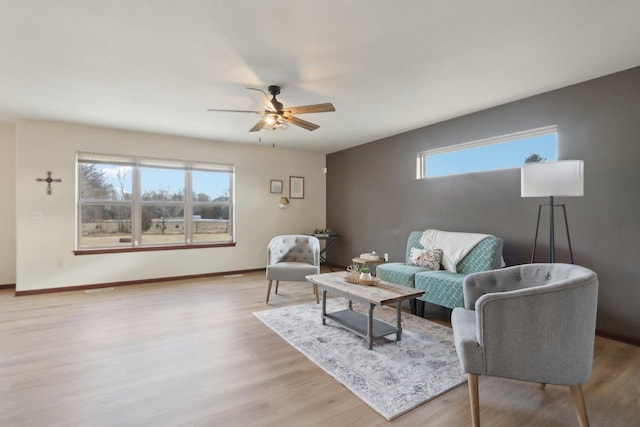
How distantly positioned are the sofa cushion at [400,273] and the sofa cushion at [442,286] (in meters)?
0.08

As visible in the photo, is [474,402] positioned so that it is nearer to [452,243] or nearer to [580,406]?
[580,406]

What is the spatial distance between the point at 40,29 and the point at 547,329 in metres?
3.76

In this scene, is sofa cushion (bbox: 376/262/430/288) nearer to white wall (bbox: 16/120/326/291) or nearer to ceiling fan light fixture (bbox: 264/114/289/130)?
ceiling fan light fixture (bbox: 264/114/289/130)

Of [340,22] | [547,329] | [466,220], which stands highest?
[340,22]

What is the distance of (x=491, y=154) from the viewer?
391 cm

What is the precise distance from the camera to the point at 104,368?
7.71 ft

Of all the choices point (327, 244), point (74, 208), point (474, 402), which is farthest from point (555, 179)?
point (74, 208)

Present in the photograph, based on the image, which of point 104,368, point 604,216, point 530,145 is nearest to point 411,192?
point 530,145

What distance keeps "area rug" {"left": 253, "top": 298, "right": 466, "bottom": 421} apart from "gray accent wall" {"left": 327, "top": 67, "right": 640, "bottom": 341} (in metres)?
1.55

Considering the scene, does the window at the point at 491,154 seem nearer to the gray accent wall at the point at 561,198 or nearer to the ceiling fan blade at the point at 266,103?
the gray accent wall at the point at 561,198

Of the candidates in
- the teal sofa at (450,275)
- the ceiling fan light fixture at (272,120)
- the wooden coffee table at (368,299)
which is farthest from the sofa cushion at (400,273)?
the ceiling fan light fixture at (272,120)

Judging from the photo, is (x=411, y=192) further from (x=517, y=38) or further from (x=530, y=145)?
(x=517, y=38)

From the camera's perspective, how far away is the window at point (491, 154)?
3.43 m

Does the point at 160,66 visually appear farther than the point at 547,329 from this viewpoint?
Yes
